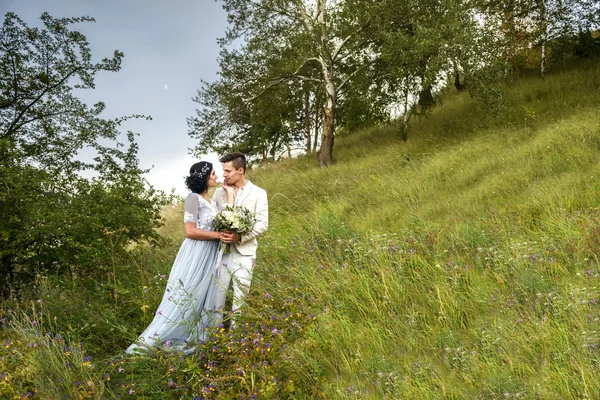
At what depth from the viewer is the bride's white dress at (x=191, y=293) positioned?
479cm

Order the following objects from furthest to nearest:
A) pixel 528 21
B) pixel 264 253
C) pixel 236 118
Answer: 1. pixel 236 118
2. pixel 528 21
3. pixel 264 253

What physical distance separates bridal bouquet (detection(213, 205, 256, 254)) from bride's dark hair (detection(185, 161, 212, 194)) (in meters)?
0.43

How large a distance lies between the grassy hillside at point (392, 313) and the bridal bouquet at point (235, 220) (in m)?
0.87

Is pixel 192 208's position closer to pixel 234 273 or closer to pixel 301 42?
pixel 234 273

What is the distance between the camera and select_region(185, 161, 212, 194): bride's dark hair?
5051 mm

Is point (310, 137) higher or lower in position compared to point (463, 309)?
higher

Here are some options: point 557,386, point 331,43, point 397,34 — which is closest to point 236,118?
point 331,43

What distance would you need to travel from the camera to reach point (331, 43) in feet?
53.9

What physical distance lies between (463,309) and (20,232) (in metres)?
6.74

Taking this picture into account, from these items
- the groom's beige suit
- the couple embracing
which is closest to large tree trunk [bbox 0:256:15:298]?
the couple embracing

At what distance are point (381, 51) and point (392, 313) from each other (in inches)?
501

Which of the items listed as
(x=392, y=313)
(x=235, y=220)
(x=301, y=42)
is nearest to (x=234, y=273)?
(x=235, y=220)

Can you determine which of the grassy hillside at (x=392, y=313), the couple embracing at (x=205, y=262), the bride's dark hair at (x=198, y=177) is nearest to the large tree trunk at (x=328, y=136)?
the grassy hillside at (x=392, y=313)

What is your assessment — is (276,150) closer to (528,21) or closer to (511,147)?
(528,21)
